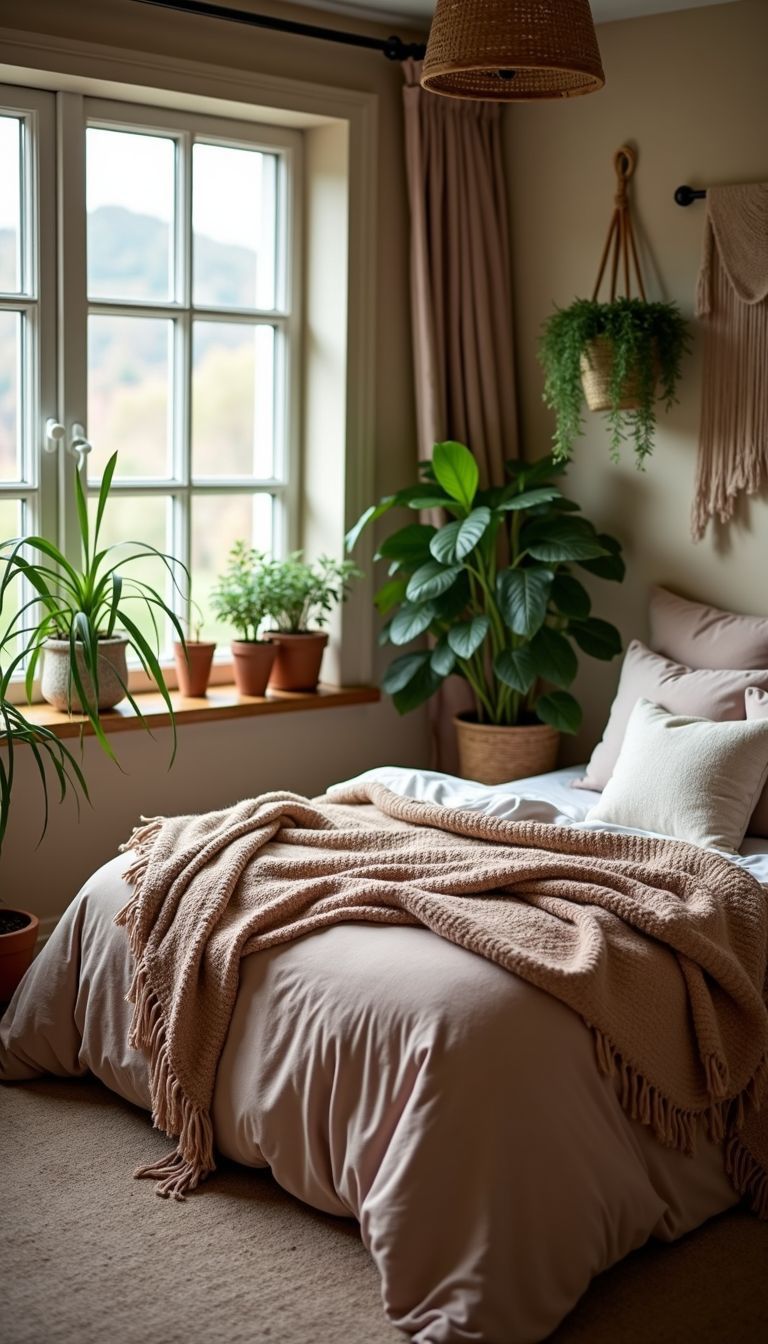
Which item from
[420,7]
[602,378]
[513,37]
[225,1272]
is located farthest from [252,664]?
[513,37]

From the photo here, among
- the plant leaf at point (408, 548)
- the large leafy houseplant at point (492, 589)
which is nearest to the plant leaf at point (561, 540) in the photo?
the large leafy houseplant at point (492, 589)

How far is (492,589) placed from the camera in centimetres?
425

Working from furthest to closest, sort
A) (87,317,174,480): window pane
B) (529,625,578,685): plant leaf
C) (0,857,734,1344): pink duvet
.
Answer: (87,317,174,480): window pane
(529,625,578,685): plant leaf
(0,857,734,1344): pink duvet

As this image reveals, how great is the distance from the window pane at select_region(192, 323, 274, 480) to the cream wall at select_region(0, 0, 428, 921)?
351mm

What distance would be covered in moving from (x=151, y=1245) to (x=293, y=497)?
252cm

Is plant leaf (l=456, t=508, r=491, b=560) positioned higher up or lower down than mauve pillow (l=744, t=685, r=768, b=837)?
higher up

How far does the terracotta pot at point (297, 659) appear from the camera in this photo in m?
4.32

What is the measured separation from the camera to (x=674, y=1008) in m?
2.67

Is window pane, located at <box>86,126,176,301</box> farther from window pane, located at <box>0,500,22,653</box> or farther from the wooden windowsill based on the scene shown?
the wooden windowsill

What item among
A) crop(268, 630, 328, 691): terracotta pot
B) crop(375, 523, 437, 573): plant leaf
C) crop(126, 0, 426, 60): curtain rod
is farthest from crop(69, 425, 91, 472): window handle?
crop(126, 0, 426, 60): curtain rod

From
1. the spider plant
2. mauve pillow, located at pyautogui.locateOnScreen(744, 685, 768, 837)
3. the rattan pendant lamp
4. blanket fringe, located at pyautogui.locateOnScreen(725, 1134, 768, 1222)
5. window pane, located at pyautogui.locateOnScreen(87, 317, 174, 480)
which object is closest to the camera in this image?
the rattan pendant lamp

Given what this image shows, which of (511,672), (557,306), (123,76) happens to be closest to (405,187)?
(557,306)

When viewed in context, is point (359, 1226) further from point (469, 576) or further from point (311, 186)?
point (311, 186)

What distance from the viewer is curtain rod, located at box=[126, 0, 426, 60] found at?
3793 millimetres
